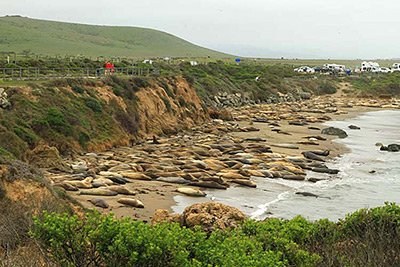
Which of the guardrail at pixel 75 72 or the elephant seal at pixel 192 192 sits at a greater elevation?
the guardrail at pixel 75 72

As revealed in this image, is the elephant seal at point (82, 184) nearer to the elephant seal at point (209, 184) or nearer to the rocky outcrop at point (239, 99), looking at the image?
the elephant seal at point (209, 184)

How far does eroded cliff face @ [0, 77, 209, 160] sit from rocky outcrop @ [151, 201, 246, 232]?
35.3 ft

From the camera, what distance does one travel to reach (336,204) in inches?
800

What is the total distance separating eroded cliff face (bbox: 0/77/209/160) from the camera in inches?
1023

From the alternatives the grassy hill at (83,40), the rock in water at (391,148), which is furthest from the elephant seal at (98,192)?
the grassy hill at (83,40)

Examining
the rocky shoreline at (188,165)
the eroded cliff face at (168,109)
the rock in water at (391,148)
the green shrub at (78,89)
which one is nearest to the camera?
the rocky shoreline at (188,165)

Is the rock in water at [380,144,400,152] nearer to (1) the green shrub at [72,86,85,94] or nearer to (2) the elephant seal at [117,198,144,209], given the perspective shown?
(1) the green shrub at [72,86,85,94]

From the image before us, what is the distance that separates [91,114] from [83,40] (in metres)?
129

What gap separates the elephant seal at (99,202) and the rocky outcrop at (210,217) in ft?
16.1

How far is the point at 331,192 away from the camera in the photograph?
22.3 m

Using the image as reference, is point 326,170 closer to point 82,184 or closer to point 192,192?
point 192,192

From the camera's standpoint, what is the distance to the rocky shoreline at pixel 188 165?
18.6m

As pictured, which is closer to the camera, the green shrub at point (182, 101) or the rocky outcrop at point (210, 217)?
the rocky outcrop at point (210, 217)

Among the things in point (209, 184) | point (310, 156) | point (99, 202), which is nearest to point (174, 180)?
point (209, 184)
